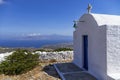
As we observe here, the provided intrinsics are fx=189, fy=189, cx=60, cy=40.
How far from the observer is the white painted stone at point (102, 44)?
356 inches

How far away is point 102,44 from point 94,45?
1144 mm

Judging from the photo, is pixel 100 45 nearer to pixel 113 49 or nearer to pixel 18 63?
pixel 113 49

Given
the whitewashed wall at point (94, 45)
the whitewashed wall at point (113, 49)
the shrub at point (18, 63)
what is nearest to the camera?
the whitewashed wall at point (113, 49)

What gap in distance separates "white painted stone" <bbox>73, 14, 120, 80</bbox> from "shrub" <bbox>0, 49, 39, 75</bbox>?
4288 mm

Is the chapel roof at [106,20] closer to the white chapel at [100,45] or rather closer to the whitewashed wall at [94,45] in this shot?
the white chapel at [100,45]

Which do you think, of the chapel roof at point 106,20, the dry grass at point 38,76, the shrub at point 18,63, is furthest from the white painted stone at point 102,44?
the shrub at point 18,63

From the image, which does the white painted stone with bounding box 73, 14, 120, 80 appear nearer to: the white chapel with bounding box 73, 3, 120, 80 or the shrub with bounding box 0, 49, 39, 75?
the white chapel with bounding box 73, 3, 120, 80

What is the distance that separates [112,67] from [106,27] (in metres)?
1.93

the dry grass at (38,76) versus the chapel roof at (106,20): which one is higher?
the chapel roof at (106,20)

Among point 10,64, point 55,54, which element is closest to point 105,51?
point 10,64

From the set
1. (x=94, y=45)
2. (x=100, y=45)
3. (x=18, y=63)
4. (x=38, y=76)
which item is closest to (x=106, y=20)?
(x=94, y=45)

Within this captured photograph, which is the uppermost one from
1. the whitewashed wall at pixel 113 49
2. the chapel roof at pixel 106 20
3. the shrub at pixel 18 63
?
the chapel roof at pixel 106 20

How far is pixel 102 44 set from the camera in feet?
30.9

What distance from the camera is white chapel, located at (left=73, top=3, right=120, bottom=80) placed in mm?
9047
